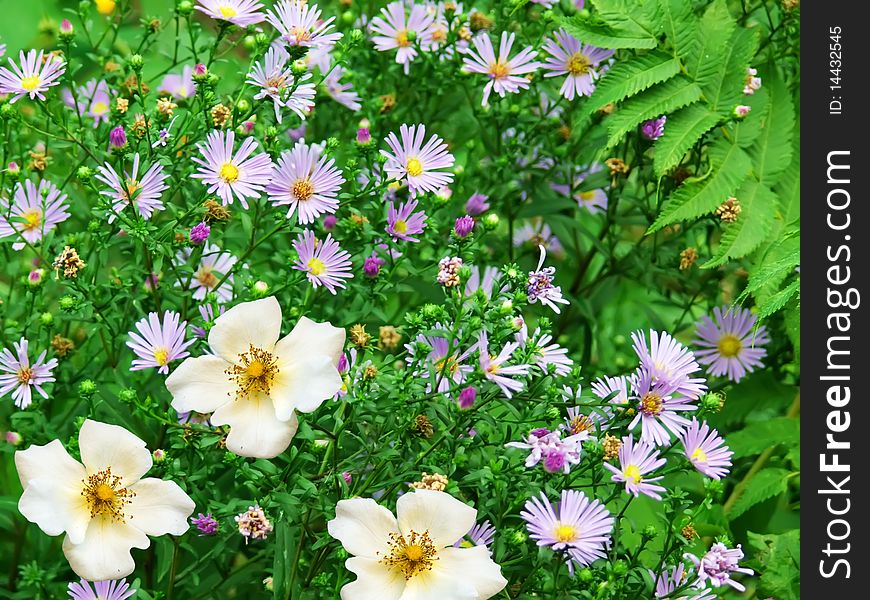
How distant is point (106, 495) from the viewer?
38.2 inches

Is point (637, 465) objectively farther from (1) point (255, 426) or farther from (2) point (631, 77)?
(2) point (631, 77)

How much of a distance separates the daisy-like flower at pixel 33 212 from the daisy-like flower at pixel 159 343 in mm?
212

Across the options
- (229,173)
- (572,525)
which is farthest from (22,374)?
(572,525)

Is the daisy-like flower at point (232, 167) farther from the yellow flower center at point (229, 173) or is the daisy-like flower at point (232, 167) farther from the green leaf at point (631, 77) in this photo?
the green leaf at point (631, 77)

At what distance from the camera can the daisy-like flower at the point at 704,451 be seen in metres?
1.03

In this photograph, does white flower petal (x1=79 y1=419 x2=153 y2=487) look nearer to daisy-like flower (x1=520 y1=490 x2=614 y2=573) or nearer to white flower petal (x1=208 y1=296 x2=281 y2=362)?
white flower petal (x1=208 y1=296 x2=281 y2=362)

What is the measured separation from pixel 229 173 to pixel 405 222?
195mm

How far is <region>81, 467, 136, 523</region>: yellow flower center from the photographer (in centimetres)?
97

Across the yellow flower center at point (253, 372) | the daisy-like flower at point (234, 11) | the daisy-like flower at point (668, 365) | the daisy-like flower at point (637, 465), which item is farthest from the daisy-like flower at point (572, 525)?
the daisy-like flower at point (234, 11)

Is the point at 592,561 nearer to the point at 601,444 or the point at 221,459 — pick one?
the point at 601,444

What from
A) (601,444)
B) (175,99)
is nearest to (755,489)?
(601,444)

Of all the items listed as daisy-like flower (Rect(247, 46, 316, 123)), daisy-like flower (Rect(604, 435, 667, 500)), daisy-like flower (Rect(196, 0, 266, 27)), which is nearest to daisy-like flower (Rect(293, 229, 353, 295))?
daisy-like flower (Rect(247, 46, 316, 123))

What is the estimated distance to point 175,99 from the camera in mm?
1433

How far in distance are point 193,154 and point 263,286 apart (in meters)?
0.21
